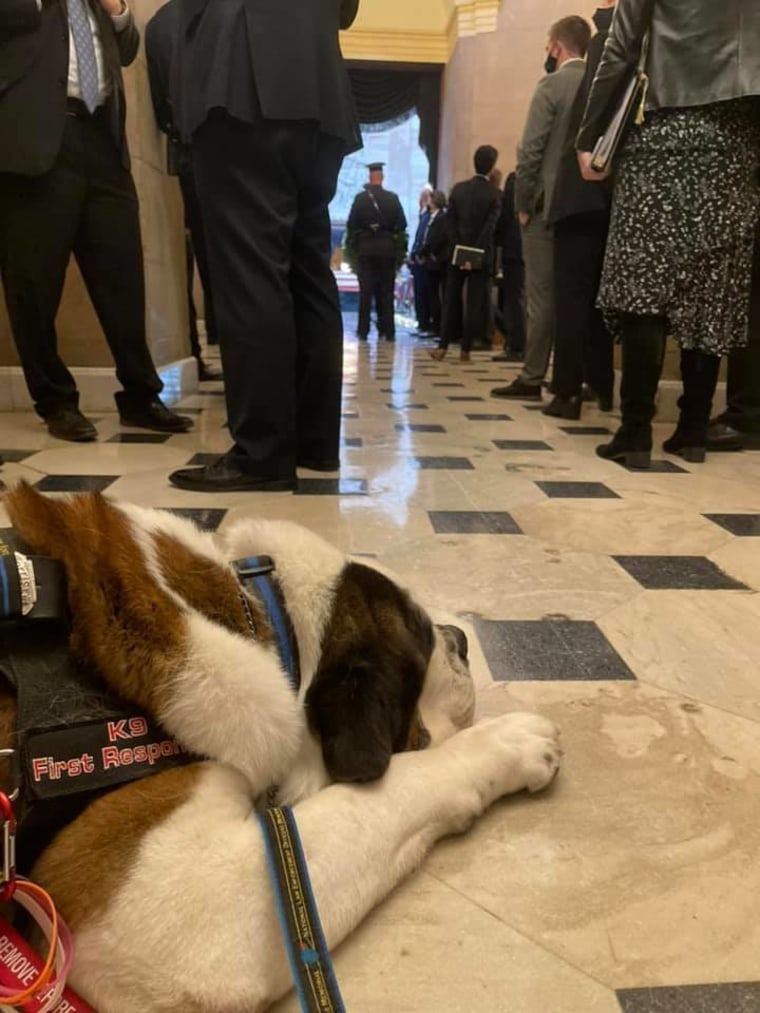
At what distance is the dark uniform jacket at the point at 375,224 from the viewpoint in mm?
9250

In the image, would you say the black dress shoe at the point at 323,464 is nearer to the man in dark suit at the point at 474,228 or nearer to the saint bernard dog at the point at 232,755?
the saint bernard dog at the point at 232,755

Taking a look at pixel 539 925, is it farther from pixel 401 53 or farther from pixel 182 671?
pixel 401 53

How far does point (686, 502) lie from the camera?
254cm

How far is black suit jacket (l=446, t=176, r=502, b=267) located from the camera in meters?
7.27

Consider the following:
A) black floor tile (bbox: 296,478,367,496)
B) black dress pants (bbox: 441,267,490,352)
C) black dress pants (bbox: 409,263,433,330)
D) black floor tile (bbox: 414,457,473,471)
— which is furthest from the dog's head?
black dress pants (bbox: 409,263,433,330)

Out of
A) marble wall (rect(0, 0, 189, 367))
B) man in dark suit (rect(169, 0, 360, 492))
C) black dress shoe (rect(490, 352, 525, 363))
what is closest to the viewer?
man in dark suit (rect(169, 0, 360, 492))

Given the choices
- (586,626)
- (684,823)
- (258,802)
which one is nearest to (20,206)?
(586,626)

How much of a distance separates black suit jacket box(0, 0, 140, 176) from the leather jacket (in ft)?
6.33

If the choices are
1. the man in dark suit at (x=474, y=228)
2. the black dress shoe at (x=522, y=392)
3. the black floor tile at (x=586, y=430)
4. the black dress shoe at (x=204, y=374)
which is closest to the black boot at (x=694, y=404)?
the black floor tile at (x=586, y=430)

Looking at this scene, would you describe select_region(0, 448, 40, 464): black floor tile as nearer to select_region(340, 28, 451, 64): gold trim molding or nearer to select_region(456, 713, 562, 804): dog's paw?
select_region(456, 713, 562, 804): dog's paw

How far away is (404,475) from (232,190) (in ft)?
3.59

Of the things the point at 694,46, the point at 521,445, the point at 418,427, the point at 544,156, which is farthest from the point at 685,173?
the point at 544,156

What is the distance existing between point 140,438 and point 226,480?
102 cm

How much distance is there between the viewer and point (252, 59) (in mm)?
2209
